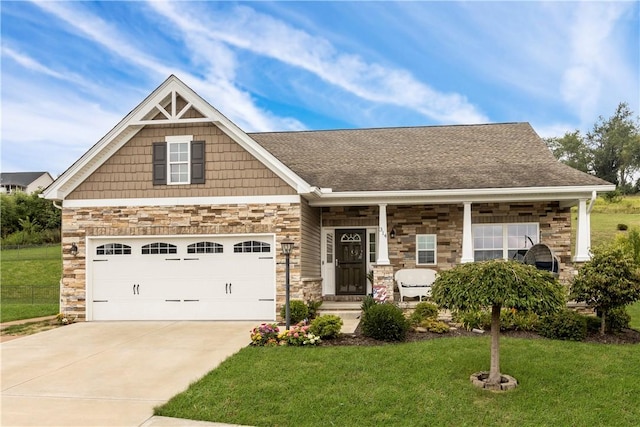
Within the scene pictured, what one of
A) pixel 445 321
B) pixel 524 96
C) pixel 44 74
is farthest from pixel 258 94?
pixel 445 321

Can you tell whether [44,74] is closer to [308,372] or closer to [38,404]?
[38,404]

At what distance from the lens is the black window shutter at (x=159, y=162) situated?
41.0 ft

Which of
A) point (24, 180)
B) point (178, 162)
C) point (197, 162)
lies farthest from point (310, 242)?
point (24, 180)

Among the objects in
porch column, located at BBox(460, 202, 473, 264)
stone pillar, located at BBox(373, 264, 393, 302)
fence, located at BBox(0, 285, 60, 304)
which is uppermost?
porch column, located at BBox(460, 202, 473, 264)

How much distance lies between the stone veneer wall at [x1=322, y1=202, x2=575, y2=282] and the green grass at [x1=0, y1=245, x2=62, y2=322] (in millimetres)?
9370

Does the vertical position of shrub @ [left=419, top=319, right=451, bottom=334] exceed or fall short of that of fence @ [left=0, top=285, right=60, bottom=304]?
it exceeds it

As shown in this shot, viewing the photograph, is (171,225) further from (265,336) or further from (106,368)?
(106,368)

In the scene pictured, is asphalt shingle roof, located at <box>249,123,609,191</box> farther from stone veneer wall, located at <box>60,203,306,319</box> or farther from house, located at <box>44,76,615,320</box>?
stone veneer wall, located at <box>60,203,306,319</box>

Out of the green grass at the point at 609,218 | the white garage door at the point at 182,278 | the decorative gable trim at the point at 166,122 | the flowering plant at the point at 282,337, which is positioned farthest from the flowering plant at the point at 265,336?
the green grass at the point at 609,218

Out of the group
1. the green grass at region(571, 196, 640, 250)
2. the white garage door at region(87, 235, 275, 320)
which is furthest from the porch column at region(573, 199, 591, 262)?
the green grass at region(571, 196, 640, 250)

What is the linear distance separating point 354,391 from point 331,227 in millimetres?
8381

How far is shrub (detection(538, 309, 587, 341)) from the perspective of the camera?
8.95 meters

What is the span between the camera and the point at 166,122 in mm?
12320

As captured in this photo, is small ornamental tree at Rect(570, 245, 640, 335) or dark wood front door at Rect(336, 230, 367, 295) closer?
small ornamental tree at Rect(570, 245, 640, 335)
